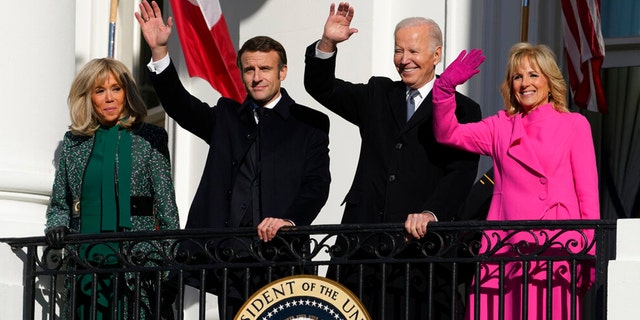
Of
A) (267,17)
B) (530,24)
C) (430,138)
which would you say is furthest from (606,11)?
(430,138)

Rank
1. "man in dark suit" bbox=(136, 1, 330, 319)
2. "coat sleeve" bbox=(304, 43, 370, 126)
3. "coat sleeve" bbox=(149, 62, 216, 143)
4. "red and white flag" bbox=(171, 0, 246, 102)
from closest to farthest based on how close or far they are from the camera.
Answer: "coat sleeve" bbox=(304, 43, 370, 126)
"man in dark suit" bbox=(136, 1, 330, 319)
"coat sleeve" bbox=(149, 62, 216, 143)
"red and white flag" bbox=(171, 0, 246, 102)

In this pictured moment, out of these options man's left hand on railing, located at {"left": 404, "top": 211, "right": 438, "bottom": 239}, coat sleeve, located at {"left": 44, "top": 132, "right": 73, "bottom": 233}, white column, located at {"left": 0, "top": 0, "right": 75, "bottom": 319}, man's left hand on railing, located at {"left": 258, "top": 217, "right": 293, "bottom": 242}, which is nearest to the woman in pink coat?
man's left hand on railing, located at {"left": 404, "top": 211, "right": 438, "bottom": 239}

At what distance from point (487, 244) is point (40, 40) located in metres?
2.89

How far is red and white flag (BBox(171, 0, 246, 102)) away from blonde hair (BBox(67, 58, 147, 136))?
7.20 ft

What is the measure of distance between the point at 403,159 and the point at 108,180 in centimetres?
150

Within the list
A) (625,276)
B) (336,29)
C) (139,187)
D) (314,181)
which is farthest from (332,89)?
(625,276)

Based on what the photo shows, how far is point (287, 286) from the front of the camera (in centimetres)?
878

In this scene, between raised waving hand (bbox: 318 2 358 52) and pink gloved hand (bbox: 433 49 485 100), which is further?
raised waving hand (bbox: 318 2 358 52)

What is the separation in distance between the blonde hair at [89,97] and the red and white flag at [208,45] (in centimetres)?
219

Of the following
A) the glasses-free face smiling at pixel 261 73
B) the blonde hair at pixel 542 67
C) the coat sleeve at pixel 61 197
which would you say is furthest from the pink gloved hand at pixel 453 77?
the coat sleeve at pixel 61 197

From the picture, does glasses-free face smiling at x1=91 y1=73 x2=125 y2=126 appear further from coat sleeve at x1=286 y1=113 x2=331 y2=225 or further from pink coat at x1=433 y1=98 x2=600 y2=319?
pink coat at x1=433 y1=98 x2=600 y2=319

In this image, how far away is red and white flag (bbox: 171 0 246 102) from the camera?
11633 mm

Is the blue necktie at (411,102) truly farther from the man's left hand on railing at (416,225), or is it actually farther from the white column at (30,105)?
the white column at (30,105)

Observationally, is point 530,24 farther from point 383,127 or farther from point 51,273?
point 51,273
